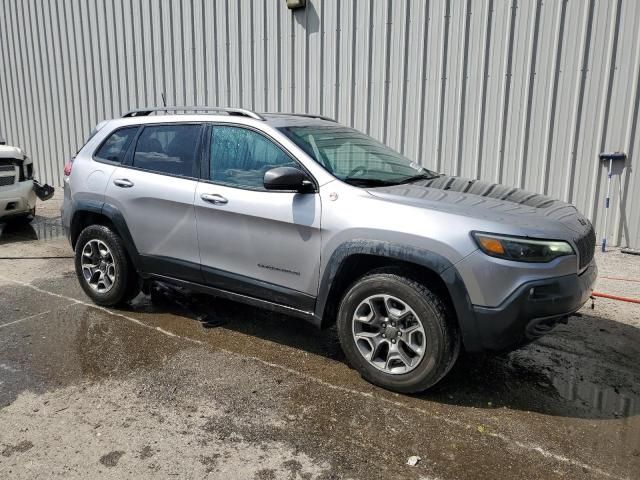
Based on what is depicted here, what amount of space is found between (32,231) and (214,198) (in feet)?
19.8

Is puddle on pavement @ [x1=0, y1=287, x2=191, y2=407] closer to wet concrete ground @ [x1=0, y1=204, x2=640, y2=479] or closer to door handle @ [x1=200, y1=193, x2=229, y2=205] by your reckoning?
wet concrete ground @ [x1=0, y1=204, x2=640, y2=479]

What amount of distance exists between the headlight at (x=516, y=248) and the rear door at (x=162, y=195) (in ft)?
7.23

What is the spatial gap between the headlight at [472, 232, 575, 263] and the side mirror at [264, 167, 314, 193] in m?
1.18

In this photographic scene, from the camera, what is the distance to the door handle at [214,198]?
156 inches

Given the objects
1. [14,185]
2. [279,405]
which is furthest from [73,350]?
[14,185]

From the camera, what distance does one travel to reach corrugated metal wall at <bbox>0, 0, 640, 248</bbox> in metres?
6.63

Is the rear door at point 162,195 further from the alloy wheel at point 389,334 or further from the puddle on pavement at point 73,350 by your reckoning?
the alloy wheel at point 389,334

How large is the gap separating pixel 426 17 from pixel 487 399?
5.74m

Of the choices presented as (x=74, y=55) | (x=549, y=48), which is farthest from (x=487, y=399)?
(x=74, y=55)

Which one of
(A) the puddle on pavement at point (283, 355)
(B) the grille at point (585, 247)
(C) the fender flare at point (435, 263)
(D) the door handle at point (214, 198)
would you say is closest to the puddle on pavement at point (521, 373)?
(A) the puddle on pavement at point (283, 355)

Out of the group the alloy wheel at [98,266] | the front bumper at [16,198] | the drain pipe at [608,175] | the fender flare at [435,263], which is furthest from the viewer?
the front bumper at [16,198]

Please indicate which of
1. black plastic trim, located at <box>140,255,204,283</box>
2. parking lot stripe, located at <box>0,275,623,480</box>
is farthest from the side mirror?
parking lot stripe, located at <box>0,275,623,480</box>

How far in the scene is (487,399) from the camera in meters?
3.40

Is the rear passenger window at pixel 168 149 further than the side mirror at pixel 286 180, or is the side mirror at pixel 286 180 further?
the rear passenger window at pixel 168 149
